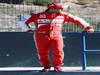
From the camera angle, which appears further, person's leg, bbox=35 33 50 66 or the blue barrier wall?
the blue barrier wall

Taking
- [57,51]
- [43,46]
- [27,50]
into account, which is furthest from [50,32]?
[27,50]

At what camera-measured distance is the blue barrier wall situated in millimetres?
12039

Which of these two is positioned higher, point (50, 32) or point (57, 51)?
point (50, 32)

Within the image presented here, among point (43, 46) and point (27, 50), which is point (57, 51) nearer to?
point (43, 46)

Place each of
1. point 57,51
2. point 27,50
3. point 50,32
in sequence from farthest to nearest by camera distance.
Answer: point 27,50 < point 50,32 < point 57,51

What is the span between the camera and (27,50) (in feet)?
39.7

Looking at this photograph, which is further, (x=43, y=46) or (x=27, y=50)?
(x=27, y=50)

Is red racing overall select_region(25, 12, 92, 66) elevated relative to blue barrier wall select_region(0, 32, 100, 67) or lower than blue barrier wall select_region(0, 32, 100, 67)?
elevated

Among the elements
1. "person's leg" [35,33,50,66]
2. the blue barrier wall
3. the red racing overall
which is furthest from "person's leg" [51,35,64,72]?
the blue barrier wall

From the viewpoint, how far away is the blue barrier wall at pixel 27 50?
39.5ft

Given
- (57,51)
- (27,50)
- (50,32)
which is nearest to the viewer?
(57,51)

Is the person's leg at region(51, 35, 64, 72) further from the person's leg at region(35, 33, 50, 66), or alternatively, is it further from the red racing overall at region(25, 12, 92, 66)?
the person's leg at region(35, 33, 50, 66)

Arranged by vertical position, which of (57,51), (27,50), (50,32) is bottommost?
(27,50)

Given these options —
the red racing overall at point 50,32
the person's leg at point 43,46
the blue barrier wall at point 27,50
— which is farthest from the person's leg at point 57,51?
the blue barrier wall at point 27,50
